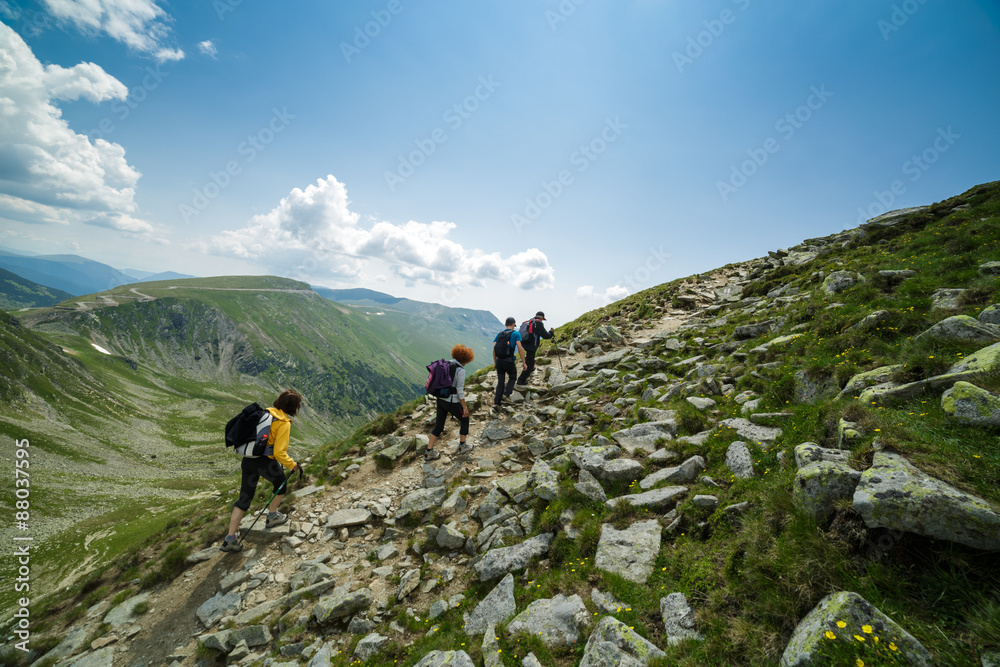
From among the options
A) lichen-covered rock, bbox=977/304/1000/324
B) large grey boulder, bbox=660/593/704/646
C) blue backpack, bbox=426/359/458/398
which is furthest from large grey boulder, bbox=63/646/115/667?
lichen-covered rock, bbox=977/304/1000/324

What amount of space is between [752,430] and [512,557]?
19.5 feet

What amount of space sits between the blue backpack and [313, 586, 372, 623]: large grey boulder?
6.02 meters

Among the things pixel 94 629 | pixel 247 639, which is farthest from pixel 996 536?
pixel 94 629

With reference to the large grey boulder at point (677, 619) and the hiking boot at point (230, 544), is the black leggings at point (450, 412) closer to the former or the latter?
the hiking boot at point (230, 544)

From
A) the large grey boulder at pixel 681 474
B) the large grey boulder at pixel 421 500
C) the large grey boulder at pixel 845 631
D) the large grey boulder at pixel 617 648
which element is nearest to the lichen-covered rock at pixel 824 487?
the large grey boulder at pixel 845 631

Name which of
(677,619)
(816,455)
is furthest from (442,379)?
(816,455)

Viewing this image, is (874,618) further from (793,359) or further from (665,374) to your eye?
(665,374)

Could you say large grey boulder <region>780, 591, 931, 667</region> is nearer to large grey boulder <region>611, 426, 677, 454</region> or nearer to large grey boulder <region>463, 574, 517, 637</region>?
large grey boulder <region>463, 574, 517, 637</region>

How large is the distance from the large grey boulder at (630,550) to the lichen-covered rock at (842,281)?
13068 millimetres

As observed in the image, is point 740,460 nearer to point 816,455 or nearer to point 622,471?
point 816,455

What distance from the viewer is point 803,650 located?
3.65m

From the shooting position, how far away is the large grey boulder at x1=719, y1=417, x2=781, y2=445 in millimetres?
7637

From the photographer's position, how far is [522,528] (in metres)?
8.55

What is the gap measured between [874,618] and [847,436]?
10.5 feet
